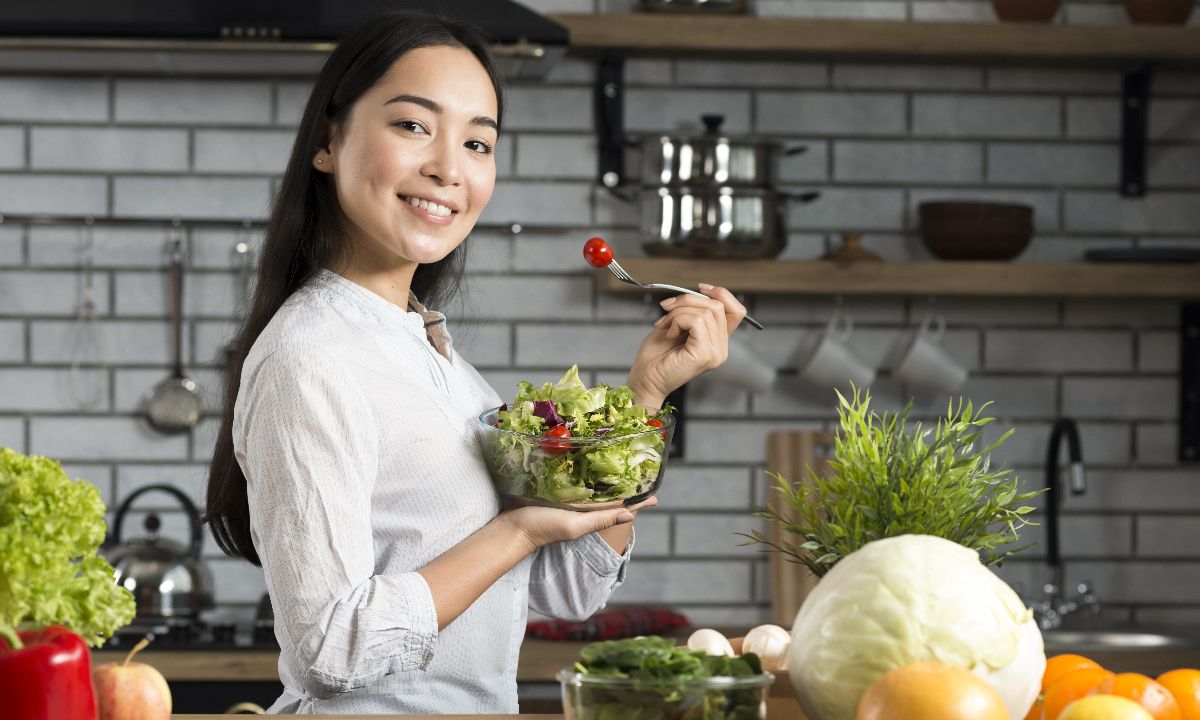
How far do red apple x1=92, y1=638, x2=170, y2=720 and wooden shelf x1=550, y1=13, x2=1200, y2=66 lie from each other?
2.26m

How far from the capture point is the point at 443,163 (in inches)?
58.7

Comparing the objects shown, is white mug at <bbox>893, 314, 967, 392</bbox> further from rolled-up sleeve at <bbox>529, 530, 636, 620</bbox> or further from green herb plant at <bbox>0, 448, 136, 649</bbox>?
green herb plant at <bbox>0, 448, 136, 649</bbox>

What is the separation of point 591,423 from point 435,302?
0.53 m

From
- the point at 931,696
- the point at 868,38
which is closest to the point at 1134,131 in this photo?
the point at 868,38

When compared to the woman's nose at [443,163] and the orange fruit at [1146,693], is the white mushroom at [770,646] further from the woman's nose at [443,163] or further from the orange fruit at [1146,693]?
the woman's nose at [443,163]

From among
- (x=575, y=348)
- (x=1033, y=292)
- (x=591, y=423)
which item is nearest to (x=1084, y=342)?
(x=1033, y=292)

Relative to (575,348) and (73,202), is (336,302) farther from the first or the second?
(73,202)

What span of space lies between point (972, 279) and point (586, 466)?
6.60 feet

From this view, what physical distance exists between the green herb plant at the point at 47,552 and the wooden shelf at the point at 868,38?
2.26 meters

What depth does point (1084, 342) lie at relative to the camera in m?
3.37

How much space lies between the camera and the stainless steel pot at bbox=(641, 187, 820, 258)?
303cm

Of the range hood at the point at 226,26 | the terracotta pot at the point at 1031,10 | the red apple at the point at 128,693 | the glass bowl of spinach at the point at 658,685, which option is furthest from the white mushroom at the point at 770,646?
the terracotta pot at the point at 1031,10

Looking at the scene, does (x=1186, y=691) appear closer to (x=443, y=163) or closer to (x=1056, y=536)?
(x=443, y=163)

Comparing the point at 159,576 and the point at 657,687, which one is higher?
the point at 657,687
